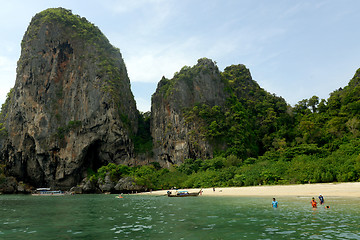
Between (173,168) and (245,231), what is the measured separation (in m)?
56.4

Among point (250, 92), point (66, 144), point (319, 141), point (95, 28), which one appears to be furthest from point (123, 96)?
point (319, 141)

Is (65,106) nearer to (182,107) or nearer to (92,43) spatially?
(92,43)

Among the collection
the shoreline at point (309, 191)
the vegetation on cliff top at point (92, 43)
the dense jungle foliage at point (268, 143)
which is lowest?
the shoreline at point (309, 191)

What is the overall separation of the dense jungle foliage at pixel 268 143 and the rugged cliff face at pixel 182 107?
9.33 feet

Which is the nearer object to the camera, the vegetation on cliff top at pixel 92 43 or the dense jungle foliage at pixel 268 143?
the dense jungle foliage at pixel 268 143

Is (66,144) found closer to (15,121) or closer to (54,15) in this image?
(15,121)

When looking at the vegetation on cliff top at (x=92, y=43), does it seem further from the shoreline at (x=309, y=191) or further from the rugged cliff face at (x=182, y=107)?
the shoreline at (x=309, y=191)

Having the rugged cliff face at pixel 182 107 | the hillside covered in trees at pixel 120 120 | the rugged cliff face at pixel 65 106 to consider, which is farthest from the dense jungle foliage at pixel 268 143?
the rugged cliff face at pixel 65 106

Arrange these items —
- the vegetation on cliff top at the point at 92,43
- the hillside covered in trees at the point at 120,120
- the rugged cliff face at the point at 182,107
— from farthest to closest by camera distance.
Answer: the vegetation on cliff top at the point at 92,43 → the rugged cliff face at the point at 182,107 → the hillside covered in trees at the point at 120,120

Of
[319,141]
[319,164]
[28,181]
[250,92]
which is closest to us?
[319,164]

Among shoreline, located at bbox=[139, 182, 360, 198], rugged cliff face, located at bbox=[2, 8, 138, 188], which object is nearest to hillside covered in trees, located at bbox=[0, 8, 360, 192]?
rugged cliff face, located at bbox=[2, 8, 138, 188]

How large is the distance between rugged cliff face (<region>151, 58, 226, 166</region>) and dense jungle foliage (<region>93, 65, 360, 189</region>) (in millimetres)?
2844

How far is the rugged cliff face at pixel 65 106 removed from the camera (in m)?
72.8

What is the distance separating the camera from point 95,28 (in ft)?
301
